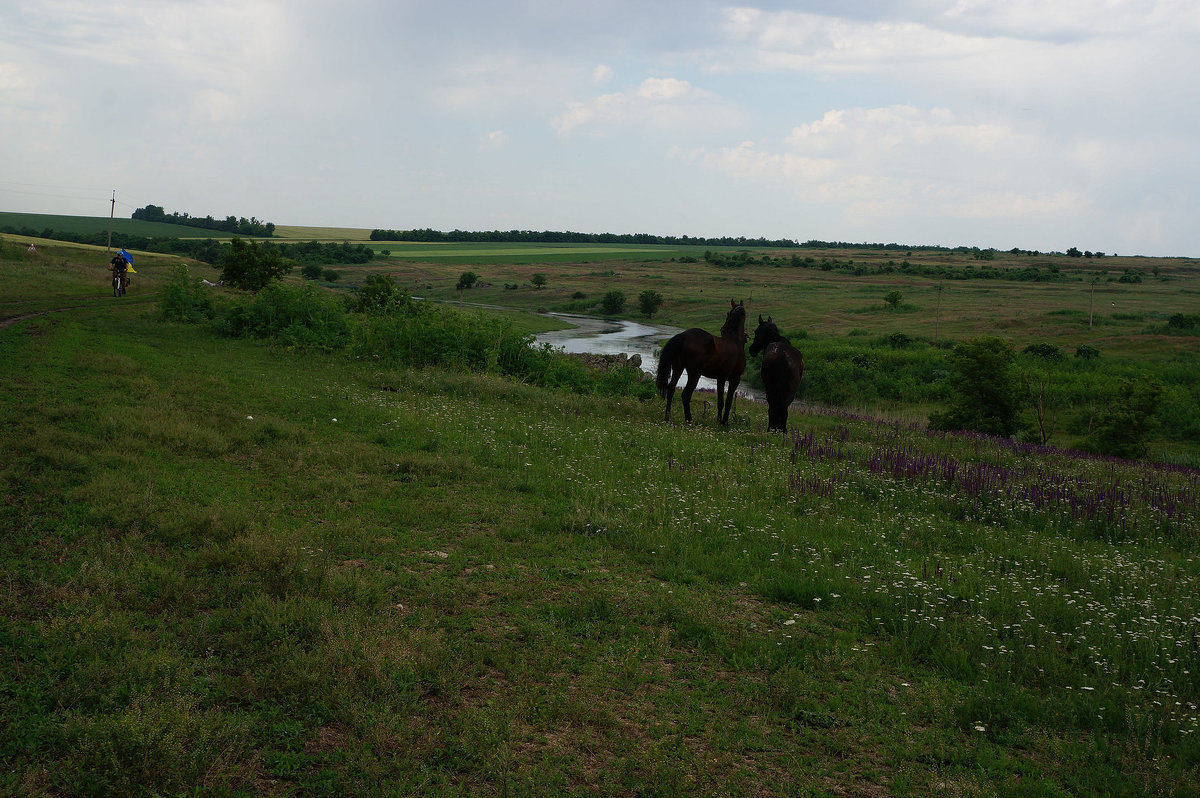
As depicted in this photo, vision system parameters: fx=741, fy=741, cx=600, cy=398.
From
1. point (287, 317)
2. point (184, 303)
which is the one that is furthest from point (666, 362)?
point (184, 303)

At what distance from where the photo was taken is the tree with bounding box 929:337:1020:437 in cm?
2388

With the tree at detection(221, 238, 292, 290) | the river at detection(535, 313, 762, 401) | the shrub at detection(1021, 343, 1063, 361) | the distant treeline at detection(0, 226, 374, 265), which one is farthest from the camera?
the distant treeline at detection(0, 226, 374, 265)

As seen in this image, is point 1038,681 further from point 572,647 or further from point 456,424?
point 456,424

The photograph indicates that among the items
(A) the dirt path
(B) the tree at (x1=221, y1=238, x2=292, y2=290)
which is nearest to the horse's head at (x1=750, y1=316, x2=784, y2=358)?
(A) the dirt path

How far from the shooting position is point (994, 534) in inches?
387

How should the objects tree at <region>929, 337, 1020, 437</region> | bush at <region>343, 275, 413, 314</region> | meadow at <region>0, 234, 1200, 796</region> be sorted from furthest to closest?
bush at <region>343, 275, 413, 314</region>, tree at <region>929, 337, 1020, 437</region>, meadow at <region>0, 234, 1200, 796</region>

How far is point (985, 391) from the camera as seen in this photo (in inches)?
953

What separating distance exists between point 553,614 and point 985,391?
72.6ft

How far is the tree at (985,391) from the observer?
2388 centimetres

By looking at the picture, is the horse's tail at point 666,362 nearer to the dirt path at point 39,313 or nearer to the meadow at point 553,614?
the meadow at point 553,614

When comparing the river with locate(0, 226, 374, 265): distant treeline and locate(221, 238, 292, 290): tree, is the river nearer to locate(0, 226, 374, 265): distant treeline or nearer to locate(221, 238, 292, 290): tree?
locate(221, 238, 292, 290): tree

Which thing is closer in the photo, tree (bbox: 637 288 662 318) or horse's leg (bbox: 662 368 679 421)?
horse's leg (bbox: 662 368 679 421)

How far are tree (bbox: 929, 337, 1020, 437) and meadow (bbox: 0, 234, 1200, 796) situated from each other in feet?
36.7

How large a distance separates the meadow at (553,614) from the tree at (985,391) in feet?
36.7
